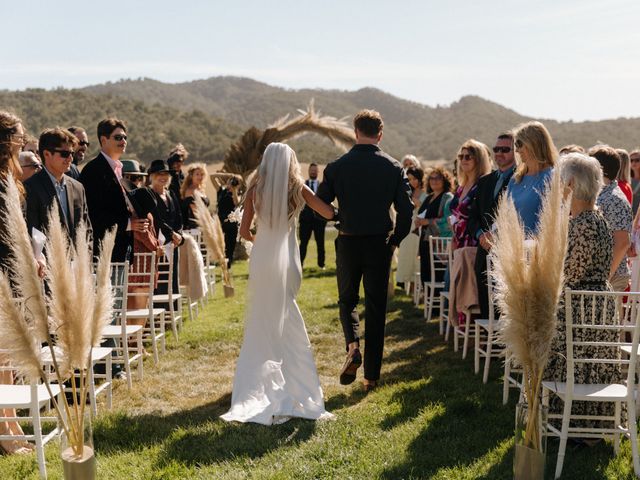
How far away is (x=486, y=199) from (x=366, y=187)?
1.53 m

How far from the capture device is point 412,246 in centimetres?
1020

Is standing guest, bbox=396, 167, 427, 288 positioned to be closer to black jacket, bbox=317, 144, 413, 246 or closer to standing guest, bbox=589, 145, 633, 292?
standing guest, bbox=589, 145, 633, 292

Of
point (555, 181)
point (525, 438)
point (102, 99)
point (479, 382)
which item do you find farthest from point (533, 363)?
point (102, 99)

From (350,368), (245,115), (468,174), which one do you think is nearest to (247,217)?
(350,368)

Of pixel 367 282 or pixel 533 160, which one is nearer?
pixel 533 160

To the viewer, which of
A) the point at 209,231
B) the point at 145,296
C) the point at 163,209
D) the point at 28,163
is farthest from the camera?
the point at 209,231

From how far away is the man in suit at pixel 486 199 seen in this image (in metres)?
6.43

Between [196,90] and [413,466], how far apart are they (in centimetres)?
12232

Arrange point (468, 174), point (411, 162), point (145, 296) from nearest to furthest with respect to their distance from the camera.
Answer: point (468, 174), point (145, 296), point (411, 162)

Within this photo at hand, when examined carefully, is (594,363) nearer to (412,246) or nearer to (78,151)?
(412,246)

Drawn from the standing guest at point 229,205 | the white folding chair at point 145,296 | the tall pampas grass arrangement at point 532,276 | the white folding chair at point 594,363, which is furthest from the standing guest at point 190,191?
the tall pampas grass arrangement at point 532,276

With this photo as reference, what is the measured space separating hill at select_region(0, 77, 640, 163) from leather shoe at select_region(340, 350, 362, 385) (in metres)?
6.39

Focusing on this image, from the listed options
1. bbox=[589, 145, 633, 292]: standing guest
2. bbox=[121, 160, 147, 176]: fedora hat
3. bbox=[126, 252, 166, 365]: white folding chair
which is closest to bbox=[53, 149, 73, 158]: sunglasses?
bbox=[126, 252, 166, 365]: white folding chair

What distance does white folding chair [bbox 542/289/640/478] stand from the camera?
3938 millimetres
